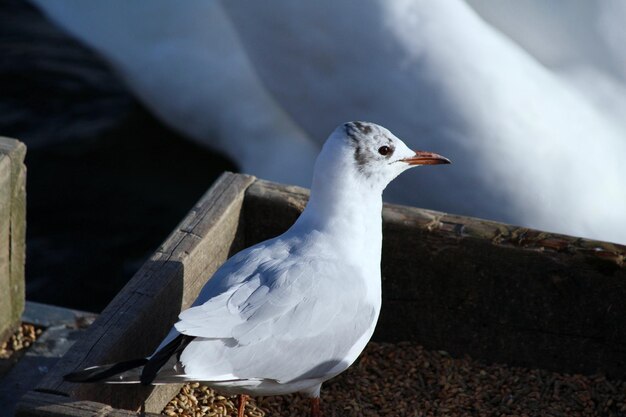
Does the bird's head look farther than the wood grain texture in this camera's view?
No

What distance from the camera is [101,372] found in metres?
1.76

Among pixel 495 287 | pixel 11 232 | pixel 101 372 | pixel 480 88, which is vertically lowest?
pixel 11 232

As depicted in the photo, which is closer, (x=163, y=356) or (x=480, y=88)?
(x=163, y=356)

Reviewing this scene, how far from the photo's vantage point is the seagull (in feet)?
5.93

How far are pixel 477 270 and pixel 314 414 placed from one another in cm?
52

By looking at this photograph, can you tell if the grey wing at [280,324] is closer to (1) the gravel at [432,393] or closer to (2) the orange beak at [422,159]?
(2) the orange beak at [422,159]

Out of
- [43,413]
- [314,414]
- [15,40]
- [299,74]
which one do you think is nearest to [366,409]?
[314,414]

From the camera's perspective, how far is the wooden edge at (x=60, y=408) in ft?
5.91

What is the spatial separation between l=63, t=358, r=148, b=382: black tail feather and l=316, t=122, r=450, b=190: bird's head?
0.54 meters

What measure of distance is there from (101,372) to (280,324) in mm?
319

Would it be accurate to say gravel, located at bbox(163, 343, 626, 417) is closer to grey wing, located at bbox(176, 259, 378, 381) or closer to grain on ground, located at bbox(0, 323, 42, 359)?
grey wing, located at bbox(176, 259, 378, 381)

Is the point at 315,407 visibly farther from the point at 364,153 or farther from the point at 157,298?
the point at 364,153

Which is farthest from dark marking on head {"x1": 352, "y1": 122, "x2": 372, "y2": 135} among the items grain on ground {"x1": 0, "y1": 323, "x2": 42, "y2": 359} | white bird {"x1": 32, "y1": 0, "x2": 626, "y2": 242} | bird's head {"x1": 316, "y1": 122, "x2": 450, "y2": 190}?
grain on ground {"x1": 0, "y1": 323, "x2": 42, "y2": 359}

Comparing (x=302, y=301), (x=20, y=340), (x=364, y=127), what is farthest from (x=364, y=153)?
(x=20, y=340)
